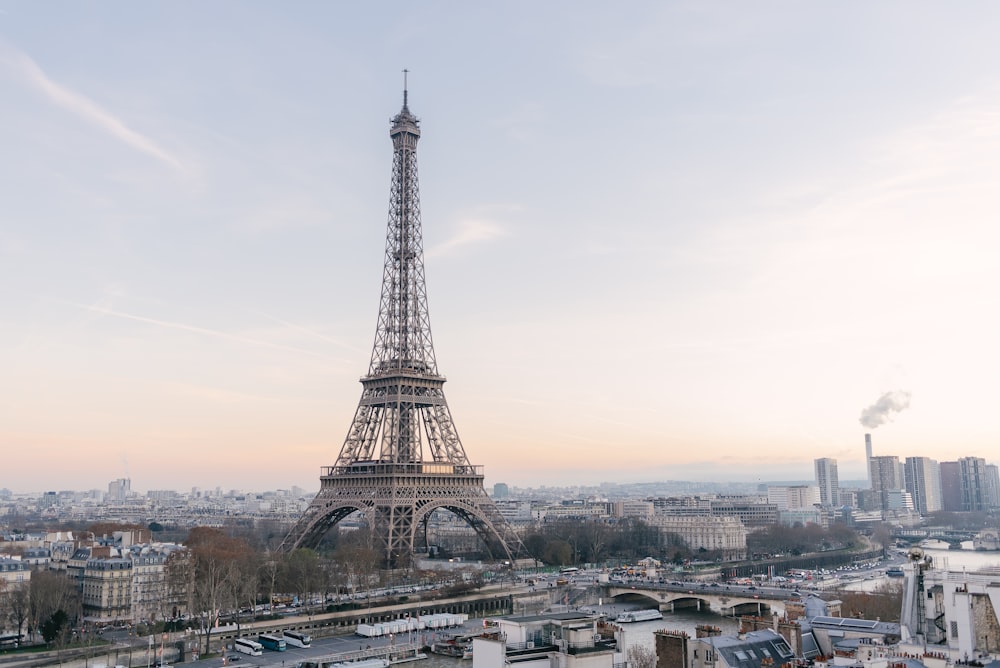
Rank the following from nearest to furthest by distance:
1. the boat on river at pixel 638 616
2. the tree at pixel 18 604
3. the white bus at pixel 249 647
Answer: the white bus at pixel 249 647 → the tree at pixel 18 604 → the boat on river at pixel 638 616

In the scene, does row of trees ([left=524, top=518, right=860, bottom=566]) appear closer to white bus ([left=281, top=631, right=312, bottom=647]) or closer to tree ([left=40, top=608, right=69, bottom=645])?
white bus ([left=281, top=631, right=312, bottom=647])

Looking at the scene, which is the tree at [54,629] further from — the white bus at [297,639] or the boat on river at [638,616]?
the boat on river at [638,616]

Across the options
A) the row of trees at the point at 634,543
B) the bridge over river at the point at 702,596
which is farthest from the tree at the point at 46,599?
A: the row of trees at the point at 634,543

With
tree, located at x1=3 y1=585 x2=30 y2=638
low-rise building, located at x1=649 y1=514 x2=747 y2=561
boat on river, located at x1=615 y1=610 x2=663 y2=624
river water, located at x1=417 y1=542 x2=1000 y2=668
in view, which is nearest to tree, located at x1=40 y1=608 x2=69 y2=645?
tree, located at x1=3 y1=585 x2=30 y2=638

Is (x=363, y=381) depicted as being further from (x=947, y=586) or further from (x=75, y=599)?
(x=947, y=586)

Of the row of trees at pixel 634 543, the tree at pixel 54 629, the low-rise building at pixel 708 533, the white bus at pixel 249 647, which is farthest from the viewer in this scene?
the low-rise building at pixel 708 533

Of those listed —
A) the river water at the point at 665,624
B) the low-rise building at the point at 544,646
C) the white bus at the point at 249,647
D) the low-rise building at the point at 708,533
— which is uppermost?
the low-rise building at the point at 544,646
